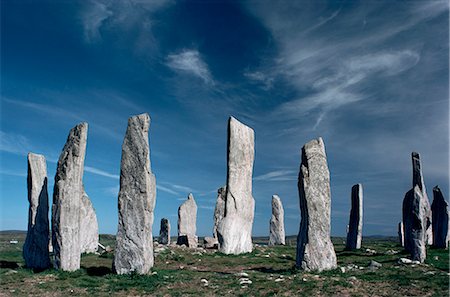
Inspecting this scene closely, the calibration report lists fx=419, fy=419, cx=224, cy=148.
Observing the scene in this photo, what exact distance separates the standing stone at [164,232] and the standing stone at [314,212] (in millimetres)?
21812

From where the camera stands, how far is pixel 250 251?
969 inches

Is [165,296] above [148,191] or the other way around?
the other way around

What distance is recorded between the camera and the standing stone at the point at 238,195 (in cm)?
2373

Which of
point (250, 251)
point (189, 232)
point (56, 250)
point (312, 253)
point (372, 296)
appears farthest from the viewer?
point (189, 232)

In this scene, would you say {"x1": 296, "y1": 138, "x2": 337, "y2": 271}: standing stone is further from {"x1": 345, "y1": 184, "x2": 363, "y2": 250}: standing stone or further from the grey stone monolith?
{"x1": 345, "y1": 184, "x2": 363, "y2": 250}: standing stone

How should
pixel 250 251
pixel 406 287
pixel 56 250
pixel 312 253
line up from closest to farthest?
1. pixel 406 287
2. pixel 312 253
3. pixel 56 250
4. pixel 250 251

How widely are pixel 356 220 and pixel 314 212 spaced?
1434 cm

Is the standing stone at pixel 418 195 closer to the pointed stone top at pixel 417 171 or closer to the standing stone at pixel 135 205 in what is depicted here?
the pointed stone top at pixel 417 171

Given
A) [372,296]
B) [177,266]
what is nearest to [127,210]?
[177,266]

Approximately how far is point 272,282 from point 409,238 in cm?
972

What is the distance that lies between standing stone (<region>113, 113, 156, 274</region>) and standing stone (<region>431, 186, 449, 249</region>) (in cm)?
2006

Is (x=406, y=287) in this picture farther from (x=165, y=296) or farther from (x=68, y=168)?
(x=68, y=168)

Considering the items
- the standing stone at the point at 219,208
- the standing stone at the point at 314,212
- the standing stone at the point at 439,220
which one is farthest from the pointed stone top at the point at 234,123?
the standing stone at the point at 439,220

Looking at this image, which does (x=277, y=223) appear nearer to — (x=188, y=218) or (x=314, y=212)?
(x=188, y=218)
